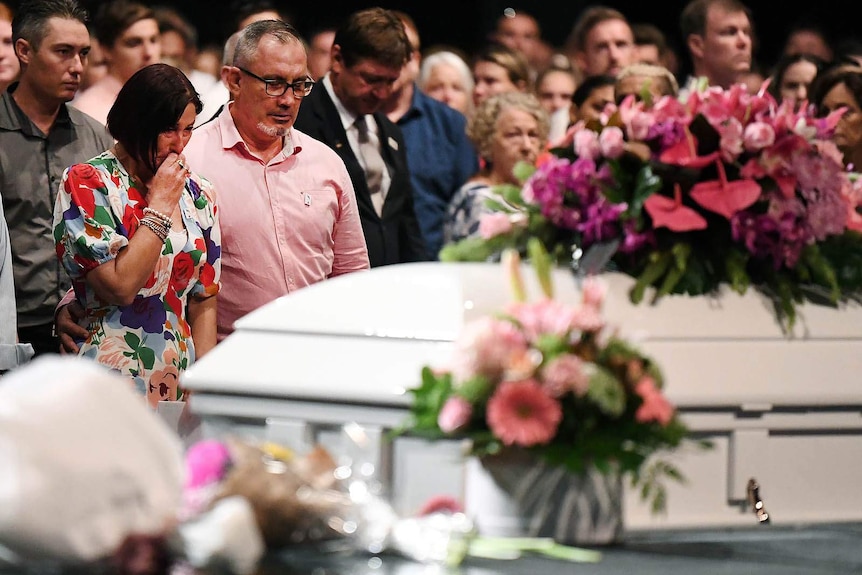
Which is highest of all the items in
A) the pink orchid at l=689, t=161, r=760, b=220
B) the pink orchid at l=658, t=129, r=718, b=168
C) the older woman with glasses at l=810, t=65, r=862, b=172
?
the older woman with glasses at l=810, t=65, r=862, b=172

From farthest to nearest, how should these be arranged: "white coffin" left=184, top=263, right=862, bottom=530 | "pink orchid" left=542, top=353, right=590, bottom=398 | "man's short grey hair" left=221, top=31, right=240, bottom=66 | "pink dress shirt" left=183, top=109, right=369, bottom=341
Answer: "man's short grey hair" left=221, top=31, right=240, bottom=66 → "pink dress shirt" left=183, top=109, right=369, bottom=341 → "white coffin" left=184, top=263, right=862, bottom=530 → "pink orchid" left=542, top=353, right=590, bottom=398

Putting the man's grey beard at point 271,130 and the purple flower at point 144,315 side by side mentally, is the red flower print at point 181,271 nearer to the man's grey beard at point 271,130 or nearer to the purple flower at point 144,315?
the purple flower at point 144,315

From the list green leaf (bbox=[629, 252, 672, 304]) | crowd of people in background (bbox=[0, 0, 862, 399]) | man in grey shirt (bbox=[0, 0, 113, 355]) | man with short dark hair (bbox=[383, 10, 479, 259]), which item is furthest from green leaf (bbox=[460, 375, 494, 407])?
man with short dark hair (bbox=[383, 10, 479, 259])

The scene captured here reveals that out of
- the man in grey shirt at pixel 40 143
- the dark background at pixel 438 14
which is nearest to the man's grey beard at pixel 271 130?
the man in grey shirt at pixel 40 143

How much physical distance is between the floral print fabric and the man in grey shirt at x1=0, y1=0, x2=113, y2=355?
725 millimetres

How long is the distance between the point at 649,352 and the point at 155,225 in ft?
5.03

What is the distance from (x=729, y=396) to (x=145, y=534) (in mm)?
1144

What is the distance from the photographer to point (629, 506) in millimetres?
2803

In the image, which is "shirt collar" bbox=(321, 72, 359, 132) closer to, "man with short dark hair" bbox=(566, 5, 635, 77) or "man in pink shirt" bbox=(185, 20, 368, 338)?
"man in pink shirt" bbox=(185, 20, 368, 338)

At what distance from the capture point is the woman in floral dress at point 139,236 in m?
A: 3.86

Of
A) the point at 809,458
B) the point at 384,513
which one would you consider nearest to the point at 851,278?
the point at 809,458

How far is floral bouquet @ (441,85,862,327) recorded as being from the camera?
9.60 feet

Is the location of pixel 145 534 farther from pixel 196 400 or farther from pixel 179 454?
pixel 196 400

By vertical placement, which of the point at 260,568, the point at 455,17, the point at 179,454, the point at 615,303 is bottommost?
the point at 260,568
